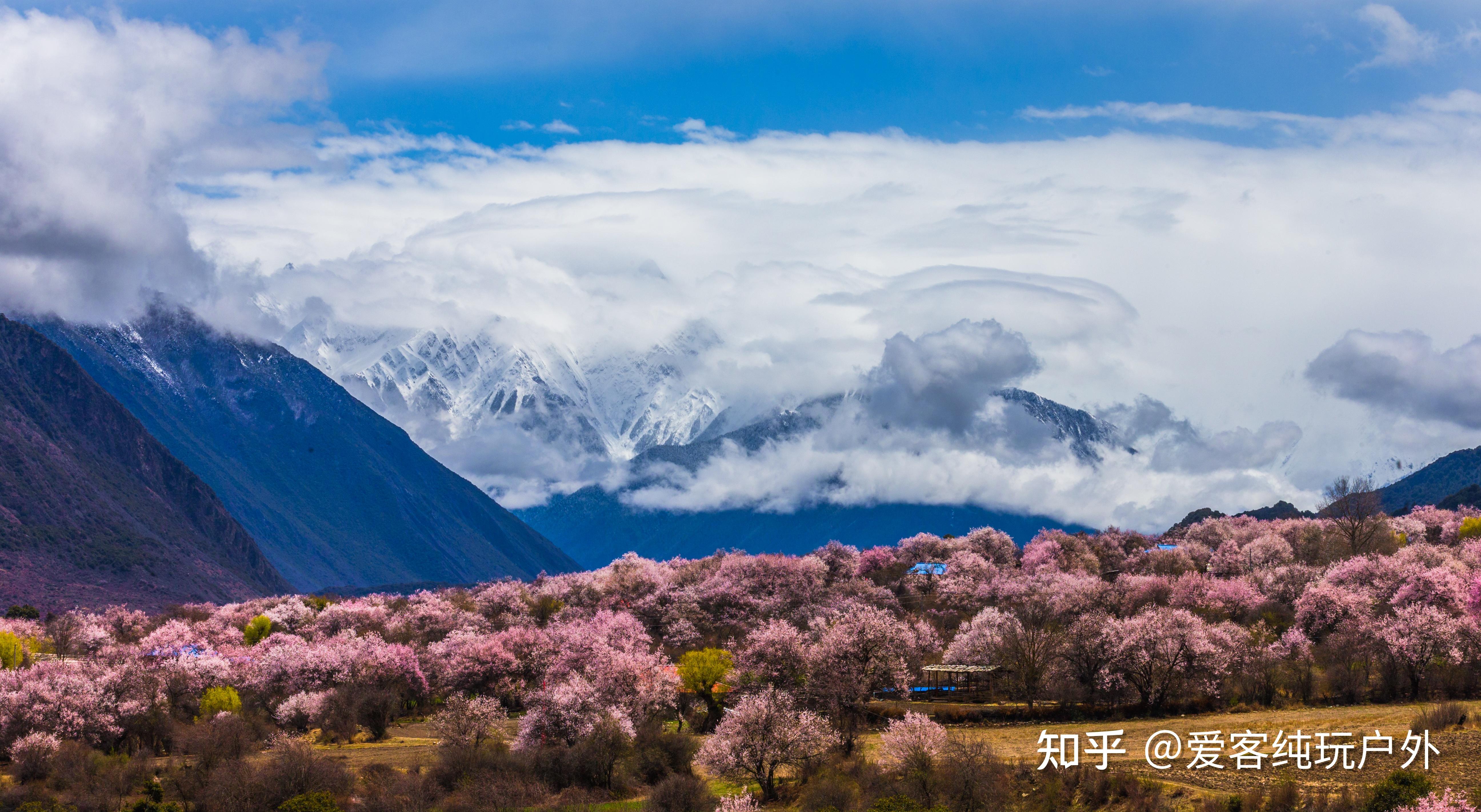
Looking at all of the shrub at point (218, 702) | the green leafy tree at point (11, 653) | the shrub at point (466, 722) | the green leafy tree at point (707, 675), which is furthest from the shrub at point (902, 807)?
the green leafy tree at point (11, 653)

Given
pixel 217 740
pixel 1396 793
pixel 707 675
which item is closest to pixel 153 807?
pixel 217 740

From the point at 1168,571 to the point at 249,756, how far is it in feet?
301

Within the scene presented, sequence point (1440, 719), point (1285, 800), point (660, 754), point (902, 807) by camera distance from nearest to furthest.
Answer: point (1285, 800), point (902, 807), point (1440, 719), point (660, 754)

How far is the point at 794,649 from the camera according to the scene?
80.1 meters

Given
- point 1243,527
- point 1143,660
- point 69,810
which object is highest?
point 1243,527

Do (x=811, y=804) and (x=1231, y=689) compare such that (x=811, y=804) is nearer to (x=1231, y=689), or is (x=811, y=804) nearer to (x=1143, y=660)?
(x=1143, y=660)

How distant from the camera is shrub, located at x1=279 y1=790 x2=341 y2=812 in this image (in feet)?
199

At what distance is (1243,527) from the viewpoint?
6388 inches

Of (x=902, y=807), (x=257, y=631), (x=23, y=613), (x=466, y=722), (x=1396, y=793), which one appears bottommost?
(x=902, y=807)

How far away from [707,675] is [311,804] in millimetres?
30873

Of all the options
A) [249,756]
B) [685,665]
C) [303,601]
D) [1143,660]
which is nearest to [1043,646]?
[1143,660]

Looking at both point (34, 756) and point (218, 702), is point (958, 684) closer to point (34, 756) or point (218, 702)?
point (218, 702)

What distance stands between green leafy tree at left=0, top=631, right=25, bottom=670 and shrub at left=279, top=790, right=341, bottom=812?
6292cm

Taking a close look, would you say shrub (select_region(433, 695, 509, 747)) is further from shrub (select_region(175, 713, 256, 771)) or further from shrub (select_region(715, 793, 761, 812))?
shrub (select_region(715, 793, 761, 812))
